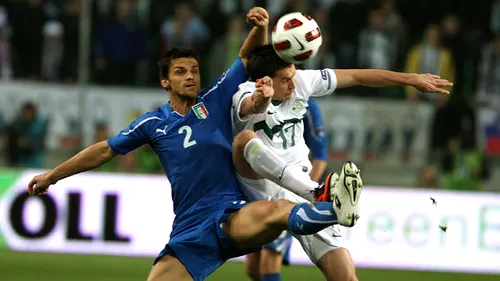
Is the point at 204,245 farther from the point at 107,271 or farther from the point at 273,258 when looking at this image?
the point at 107,271

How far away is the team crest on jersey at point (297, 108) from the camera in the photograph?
702cm

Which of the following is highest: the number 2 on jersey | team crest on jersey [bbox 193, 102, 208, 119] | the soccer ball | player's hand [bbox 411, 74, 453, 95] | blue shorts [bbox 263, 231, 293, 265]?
the soccer ball

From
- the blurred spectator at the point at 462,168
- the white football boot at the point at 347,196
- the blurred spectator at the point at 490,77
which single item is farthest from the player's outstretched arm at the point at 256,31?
the blurred spectator at the point at 490,77

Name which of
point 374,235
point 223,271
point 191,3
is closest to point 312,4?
point 191,3

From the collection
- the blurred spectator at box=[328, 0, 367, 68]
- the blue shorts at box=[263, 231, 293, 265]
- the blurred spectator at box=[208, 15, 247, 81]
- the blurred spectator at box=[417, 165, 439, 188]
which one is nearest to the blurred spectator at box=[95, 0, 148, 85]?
the blurred spectator at box=[208, 15, 247, 81]

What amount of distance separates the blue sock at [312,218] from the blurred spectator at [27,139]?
28.4 feet

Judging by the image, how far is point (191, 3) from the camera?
16.0 meters

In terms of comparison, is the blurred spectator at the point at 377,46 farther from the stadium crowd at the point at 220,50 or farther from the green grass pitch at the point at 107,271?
the green grass pitch at the point at 107,271

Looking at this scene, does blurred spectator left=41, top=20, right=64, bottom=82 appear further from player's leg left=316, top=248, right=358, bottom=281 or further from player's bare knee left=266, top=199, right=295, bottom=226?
player's bare knee left=266, top=199, right=295, bottom=226

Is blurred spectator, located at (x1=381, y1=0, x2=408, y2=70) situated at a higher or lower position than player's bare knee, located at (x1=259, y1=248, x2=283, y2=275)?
higher

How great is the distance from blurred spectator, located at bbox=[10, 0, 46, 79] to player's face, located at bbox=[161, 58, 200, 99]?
8839 mm

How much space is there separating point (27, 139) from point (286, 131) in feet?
26.2

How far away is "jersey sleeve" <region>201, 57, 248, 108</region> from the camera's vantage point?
6902mm

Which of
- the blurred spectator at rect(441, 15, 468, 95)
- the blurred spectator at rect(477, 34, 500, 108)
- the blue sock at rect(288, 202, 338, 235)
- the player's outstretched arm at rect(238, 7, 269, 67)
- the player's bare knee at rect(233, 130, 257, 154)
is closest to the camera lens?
the blue sock at rect(288, 202, 338, 235)
